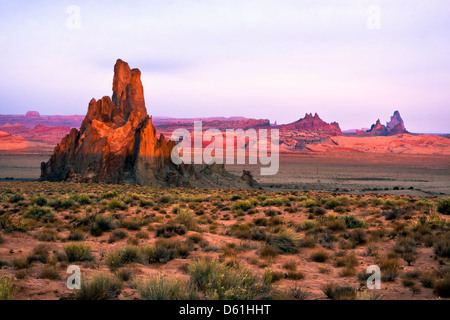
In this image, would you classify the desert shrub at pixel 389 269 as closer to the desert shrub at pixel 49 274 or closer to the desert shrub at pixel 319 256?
the desert shrub at pixel 319 256

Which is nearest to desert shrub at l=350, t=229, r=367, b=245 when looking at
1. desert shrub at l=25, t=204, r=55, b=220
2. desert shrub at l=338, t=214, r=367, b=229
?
desert shrub at l=338, t=214, r=367, b=229

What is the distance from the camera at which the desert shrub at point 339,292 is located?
5821mm

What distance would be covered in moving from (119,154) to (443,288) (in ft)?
164

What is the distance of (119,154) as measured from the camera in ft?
170

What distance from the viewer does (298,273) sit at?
752 cm

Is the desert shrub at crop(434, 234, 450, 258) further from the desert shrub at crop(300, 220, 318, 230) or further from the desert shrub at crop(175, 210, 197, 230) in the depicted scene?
the desert shrub at crop(175, 210, 197, 230)

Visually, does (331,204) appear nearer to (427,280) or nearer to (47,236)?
(427,280)

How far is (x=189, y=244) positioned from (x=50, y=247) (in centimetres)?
379

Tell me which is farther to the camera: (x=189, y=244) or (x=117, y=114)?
(x=117, y=114)

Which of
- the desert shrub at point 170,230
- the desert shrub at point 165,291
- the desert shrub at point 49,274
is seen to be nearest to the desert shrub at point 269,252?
the desert shrub at point 170,230

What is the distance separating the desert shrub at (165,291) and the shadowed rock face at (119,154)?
4321cm

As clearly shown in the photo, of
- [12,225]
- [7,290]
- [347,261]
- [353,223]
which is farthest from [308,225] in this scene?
[12,225]
